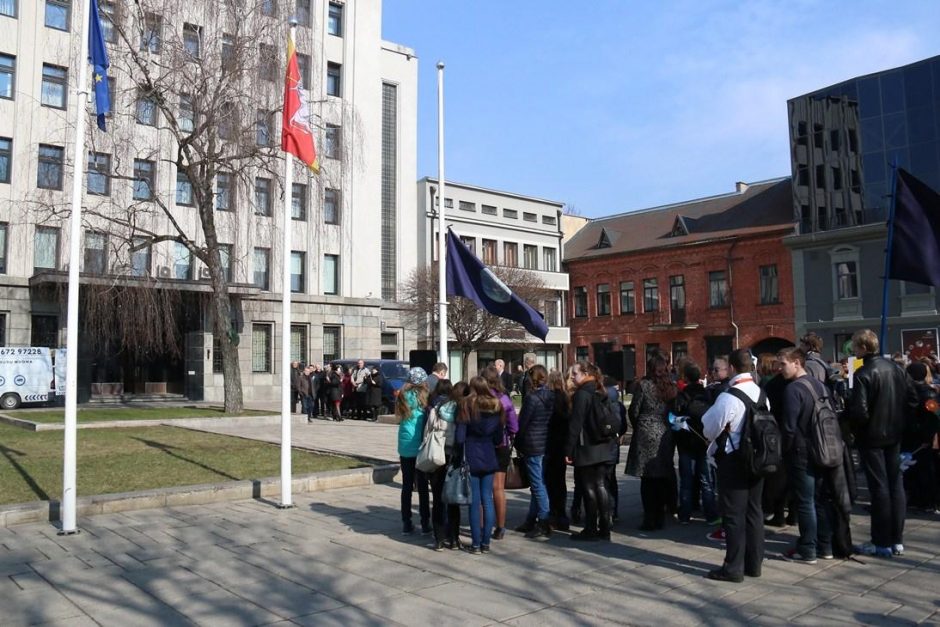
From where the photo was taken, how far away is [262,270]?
115 ft

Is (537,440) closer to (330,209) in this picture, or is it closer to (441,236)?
(441,236)

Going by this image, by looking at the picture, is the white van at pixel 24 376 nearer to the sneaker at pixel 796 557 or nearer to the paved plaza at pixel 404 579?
the paved plaza at pixel 404 579

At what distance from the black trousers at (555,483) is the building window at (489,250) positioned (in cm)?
4406

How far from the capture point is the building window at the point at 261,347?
3500cm

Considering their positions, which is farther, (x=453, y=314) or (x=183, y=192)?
(x=453, y=314)

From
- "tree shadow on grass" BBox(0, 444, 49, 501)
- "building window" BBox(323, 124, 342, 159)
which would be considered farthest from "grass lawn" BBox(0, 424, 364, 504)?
"building window" BBox(323, 124, 342, 159)

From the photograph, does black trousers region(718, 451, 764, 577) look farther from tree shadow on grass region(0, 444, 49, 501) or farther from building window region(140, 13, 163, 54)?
building window region(140, 13, 163, 54)

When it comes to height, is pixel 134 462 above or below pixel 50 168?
below

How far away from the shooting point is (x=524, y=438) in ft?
26.5

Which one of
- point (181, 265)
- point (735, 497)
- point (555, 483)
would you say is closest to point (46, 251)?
point (181, 265)

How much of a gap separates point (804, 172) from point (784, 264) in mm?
5294

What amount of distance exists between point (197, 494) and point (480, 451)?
4.79m

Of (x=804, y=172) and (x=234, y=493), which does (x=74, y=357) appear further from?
(x=804, y=172)

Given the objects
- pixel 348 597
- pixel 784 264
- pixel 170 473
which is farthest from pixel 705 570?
pixel 784 264
